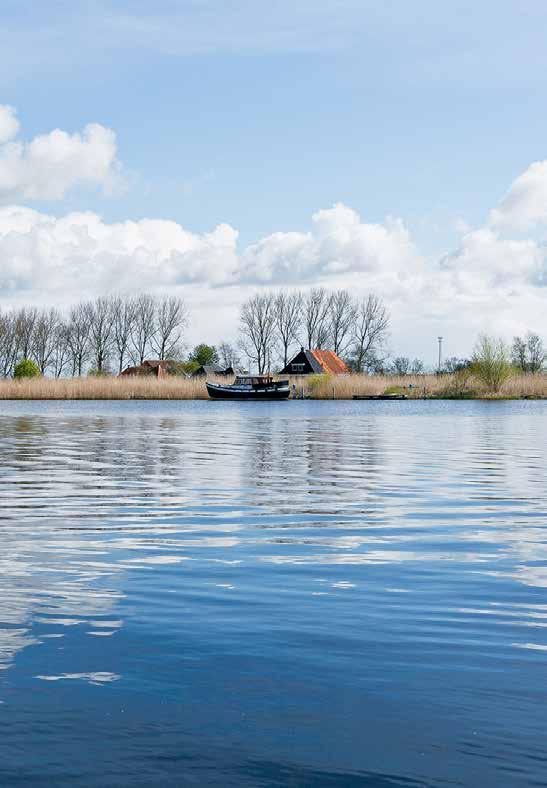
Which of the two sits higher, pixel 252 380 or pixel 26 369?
pixel 26 369

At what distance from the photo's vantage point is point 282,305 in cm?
11406

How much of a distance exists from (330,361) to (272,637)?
10107cm

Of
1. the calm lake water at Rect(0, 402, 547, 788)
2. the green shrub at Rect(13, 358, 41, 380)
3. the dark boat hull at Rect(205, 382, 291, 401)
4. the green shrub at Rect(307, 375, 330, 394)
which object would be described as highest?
the green shrub at Rect(13, 358, 41, 380)

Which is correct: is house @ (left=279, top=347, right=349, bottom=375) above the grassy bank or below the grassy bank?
above

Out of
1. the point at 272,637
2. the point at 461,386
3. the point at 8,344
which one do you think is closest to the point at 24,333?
the point at 8,344

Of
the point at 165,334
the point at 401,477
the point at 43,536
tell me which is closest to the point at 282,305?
the point at 165,334

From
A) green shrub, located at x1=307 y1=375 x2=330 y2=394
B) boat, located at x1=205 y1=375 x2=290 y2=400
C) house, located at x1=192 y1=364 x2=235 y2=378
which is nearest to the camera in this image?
boat, located at x1=205 y1=375 x2=290 y2=400

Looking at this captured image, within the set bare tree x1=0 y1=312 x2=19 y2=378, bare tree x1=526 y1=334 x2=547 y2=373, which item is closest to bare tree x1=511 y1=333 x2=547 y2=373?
bare tree x1=526 y1=334 x2=547 y2=373

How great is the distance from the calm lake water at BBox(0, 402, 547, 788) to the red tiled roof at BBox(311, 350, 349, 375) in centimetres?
9058

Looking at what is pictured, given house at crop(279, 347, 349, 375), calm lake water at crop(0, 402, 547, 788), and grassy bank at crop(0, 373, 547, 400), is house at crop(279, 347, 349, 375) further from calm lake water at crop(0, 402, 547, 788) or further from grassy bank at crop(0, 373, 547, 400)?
calm lake water at crop(0, 402, 547, 788)

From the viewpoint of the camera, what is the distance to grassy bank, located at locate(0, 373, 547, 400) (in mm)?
73125

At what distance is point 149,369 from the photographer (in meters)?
112

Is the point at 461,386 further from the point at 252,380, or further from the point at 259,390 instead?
the point at 252,380

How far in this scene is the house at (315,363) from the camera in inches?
4161
